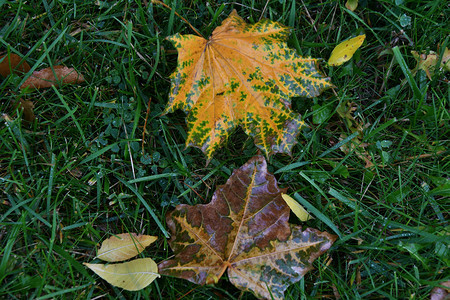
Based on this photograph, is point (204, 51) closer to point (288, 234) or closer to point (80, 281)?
point (288, 234)

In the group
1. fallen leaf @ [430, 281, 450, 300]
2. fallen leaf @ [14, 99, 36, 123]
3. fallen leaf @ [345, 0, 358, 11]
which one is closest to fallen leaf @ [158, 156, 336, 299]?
fallen leaf @ [430, 281, 450, 300]

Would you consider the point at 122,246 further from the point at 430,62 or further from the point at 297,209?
the point at 430,62

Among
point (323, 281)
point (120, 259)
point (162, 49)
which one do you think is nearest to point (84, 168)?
point (120, 259)

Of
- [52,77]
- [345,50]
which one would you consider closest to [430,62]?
[345,50]

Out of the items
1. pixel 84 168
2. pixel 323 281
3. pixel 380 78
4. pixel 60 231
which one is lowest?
pixel 323 281

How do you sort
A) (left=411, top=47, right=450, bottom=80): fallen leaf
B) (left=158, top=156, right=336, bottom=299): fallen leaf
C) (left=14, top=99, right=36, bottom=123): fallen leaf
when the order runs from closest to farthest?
1. (left=158, top=156, right=336, bottom=299): fallen leaf
2. (left=14, top=99, right=36, bottom=123): fallen leaf
3. (left=411, top=47, right=450, bottom=80): fallen leaf

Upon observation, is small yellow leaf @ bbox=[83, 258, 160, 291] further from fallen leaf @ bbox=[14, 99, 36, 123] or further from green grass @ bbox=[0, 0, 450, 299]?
fallen leaf @ bbox=[14, 99, 36, 123]
